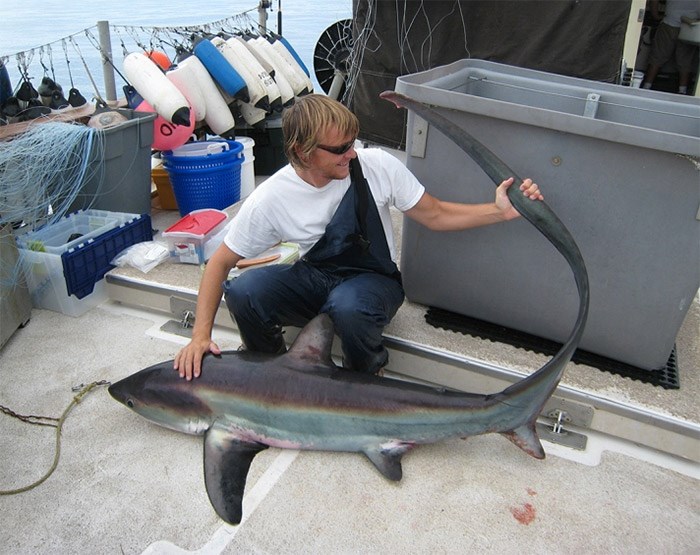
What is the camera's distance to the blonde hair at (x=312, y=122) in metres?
1.90

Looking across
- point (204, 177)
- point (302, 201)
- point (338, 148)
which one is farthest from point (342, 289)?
point (204, 177)

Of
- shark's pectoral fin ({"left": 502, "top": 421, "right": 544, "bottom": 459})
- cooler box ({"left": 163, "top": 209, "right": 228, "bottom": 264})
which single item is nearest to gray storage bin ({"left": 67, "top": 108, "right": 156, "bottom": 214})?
cooler box ({"left": 163, "top": 209, "right": 228, "bottom": 264})

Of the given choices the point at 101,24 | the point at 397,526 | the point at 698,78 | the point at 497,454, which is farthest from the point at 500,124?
the point at 698,78

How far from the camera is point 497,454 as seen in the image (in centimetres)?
204

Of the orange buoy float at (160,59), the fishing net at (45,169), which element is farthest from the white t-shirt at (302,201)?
the orange buoy float at (160,59)

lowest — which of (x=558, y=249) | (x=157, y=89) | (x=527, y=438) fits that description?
(x=527, y=438)

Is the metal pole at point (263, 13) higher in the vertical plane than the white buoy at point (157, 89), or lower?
higher

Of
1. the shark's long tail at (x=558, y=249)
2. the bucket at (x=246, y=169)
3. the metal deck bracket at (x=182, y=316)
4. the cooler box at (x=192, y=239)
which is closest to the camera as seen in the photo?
the shark's long tail at (x=558, y=249)

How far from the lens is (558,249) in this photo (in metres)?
1.87

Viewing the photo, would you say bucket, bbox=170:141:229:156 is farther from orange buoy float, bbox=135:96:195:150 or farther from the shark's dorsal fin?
the shark's dorsal fin

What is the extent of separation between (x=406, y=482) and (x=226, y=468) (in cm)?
59

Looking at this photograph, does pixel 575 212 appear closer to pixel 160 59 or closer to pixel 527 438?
pixel 527 438

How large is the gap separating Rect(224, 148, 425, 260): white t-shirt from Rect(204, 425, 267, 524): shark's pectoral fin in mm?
695

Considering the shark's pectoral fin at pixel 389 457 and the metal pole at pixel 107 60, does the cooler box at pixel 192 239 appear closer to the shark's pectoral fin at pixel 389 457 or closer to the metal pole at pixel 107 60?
the shark's pectoral fin at pixel 389 457
